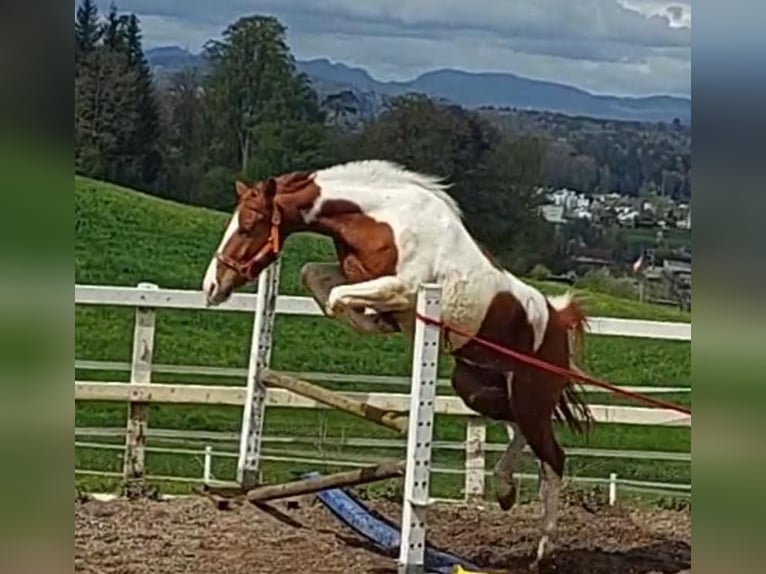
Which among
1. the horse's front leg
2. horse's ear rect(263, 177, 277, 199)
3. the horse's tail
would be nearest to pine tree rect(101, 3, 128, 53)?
horse's ear rect(263, 177, 277, 199)

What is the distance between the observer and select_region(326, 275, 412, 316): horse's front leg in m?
2.66

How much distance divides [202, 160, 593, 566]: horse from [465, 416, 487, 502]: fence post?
32 millimetres

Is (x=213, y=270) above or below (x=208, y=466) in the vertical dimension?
above

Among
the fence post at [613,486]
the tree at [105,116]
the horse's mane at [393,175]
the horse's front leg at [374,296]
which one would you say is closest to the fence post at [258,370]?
the horse's front leg at [374,296]

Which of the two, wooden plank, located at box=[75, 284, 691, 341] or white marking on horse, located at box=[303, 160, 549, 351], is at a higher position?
white marking on horse, located at box=[303, 160, 549, 351]

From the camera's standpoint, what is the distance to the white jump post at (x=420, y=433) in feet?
8.69

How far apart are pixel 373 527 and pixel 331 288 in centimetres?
47

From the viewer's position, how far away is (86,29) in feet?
8.56

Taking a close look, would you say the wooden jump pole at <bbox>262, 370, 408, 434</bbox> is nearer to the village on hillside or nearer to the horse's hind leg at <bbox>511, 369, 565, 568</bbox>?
the horse's hind leg at <bbox>511, 369, 565, 568</bbox>

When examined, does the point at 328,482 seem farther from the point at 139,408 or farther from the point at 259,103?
the point at 259,103

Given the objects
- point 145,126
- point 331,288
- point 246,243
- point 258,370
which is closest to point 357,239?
point 331,288

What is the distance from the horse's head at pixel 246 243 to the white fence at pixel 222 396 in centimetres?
4

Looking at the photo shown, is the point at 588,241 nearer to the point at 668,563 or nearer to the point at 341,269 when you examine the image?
the point at 341,269
